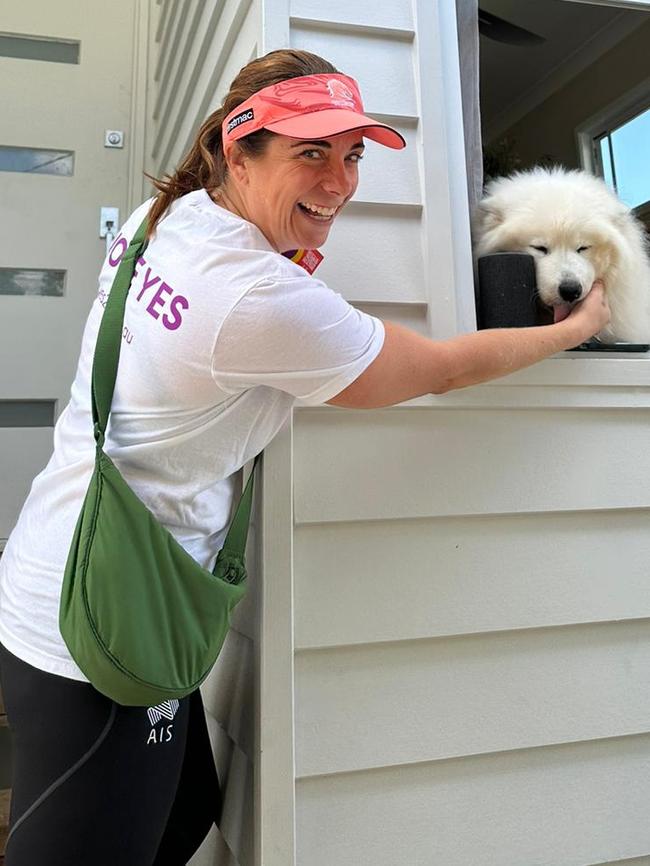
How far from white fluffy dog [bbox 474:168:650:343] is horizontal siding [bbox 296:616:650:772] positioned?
0.64 metres

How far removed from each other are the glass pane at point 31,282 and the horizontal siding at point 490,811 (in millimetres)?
2369

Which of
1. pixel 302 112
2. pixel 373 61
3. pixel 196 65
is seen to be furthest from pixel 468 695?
pixel 196 65

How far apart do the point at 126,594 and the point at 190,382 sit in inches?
10.4

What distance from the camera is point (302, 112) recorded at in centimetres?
88

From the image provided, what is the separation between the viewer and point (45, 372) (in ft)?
9.29

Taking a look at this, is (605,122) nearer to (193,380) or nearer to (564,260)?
(564,260)

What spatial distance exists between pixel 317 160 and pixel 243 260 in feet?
0.67

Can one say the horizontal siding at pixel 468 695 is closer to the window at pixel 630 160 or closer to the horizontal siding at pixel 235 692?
the horizontal siding at pixel 235 692

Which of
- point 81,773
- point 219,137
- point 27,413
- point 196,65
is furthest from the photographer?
point 27,413

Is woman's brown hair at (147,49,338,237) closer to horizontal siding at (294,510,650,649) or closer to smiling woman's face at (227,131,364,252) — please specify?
smiling woman's face at (227,131,364,252)

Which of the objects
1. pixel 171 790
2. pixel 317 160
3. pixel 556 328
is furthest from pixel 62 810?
pixel 556 328

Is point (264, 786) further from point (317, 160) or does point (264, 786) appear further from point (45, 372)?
point (45, 372)

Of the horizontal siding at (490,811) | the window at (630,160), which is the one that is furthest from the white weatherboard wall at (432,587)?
the window at (630,160)

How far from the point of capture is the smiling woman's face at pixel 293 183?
0.92 m
